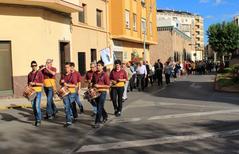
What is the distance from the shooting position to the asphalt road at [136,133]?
29.6 ft

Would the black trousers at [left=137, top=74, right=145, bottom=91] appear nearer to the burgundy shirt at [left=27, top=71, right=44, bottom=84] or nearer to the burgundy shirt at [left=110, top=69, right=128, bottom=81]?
the burgundy shirt at [left=110, top=69, right=128, bottom=81]

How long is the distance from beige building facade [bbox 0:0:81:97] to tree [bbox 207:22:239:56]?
51.3 metres

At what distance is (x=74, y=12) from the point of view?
2659 cm

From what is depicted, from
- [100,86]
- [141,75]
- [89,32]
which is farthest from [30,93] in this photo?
[89,32]

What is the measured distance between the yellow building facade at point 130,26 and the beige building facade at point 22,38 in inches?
490

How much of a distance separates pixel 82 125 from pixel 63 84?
3.84 ft

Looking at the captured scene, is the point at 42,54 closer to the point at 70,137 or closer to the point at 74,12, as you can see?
the point at 74,12

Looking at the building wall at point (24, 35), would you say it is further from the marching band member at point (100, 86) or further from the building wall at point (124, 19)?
the building wall at point (124, 19)

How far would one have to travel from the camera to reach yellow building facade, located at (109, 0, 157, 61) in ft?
119

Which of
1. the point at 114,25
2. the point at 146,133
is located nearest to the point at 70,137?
the point at 146,133

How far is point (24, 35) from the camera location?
874 inches

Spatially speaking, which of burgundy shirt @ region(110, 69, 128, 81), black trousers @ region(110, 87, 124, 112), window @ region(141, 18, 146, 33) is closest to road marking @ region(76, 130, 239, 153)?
black trousers @ region(110, 87, 124, 112)

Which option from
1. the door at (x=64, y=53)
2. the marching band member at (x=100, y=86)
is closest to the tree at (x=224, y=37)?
the door at (x=64, y=53)

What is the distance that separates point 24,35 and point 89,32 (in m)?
8.23
